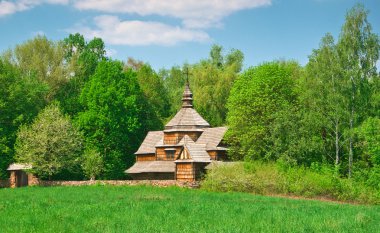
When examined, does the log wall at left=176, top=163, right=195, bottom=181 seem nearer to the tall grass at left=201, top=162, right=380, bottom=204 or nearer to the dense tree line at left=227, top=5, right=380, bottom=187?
the tall grass at left=201, top=162, right=380, bottom=204

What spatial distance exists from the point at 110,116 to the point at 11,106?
38.2 ft

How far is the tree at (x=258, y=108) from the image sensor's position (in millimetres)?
57250

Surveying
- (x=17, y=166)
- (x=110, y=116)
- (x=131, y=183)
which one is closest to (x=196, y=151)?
(x=131, y=183)

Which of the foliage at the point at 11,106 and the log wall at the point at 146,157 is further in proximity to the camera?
the log wall at the point at 146,157

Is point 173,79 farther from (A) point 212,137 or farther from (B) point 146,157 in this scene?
(A) point 212,137

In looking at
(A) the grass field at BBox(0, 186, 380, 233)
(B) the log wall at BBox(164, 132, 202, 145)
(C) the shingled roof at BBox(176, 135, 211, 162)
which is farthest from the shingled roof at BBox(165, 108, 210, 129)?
(A) the grass field at BBox(0, 186, 380, 233)

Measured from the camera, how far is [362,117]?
50.0 metres

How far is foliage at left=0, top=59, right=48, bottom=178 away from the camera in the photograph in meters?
63.2

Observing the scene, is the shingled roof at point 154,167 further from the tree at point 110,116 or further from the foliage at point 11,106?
the foliage at point 11,106

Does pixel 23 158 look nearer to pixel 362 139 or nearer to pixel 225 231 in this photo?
pixel 362 139

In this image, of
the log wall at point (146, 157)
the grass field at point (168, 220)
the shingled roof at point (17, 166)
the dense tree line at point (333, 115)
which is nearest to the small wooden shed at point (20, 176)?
the shingled roof at point (17, 166)

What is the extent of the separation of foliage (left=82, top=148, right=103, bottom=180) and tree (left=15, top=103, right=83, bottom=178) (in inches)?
40.9

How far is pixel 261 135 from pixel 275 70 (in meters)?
7.24

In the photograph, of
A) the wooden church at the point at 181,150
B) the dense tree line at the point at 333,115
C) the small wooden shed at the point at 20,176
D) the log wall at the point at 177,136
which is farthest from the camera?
the log wall at the point at 177,136
